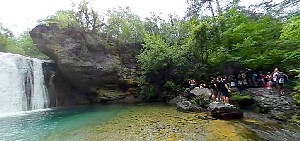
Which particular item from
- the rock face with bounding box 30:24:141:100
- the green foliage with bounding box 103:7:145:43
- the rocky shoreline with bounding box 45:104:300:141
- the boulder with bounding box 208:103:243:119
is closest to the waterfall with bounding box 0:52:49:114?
the rock face with bounding box 30:24:141:100

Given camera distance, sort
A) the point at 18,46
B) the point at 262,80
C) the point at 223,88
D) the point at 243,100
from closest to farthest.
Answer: the point at 223,88, the point at 243,100, the point at 262,80, the point at 18,46

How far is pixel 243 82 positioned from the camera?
16.4m

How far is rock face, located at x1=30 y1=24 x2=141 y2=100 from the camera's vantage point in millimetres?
20734

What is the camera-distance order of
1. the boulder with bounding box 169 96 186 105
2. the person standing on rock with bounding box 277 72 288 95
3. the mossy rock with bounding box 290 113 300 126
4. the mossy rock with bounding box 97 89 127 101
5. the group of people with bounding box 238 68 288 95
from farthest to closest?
1. the mossy rock with bounding box 97 89 127 101
2. the boulder with bounding box 169 96 186 105
3. the group of people with bounding box 238 68 288 95
4. the person standing on rock with bounding box 277 72 288 95
5. the mossy rock with bounding box 290 113 300 126

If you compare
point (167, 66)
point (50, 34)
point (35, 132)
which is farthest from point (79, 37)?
point (35, 132)

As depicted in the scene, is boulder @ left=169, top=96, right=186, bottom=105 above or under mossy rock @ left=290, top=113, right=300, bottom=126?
above

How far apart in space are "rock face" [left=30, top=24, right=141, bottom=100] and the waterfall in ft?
6.15

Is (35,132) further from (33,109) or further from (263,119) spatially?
(33,109)

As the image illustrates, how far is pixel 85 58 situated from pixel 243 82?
503 inches

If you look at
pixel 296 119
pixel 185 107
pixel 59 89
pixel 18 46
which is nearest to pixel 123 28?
pixel 59 89

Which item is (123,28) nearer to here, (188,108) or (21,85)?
(21,85)

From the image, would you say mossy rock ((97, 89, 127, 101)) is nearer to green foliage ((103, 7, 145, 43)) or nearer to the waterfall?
the waterfall

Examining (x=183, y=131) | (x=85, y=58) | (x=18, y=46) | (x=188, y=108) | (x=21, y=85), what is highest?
(x=18, y=46)

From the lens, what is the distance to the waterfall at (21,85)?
63.1 ft
